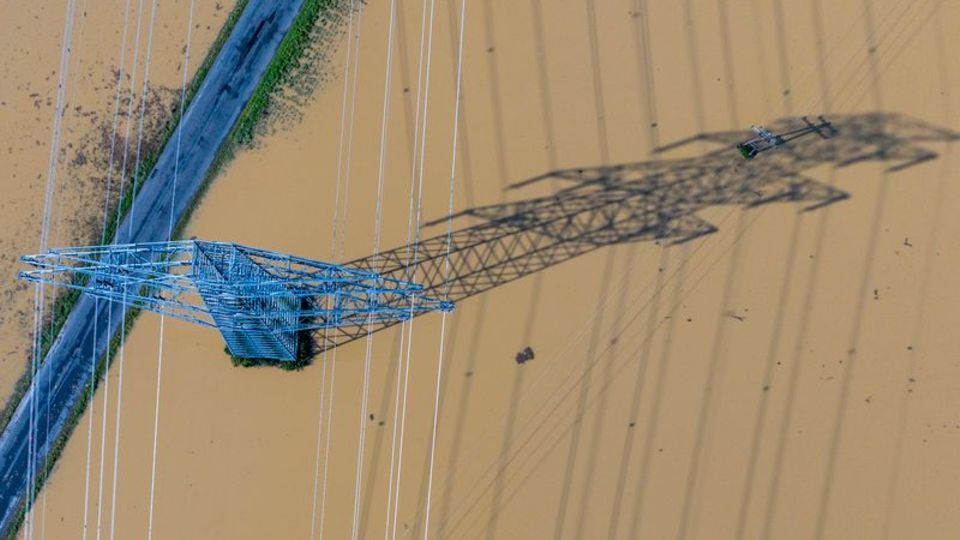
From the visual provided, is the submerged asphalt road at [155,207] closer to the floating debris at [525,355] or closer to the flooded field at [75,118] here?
the flooded field at [75,118]

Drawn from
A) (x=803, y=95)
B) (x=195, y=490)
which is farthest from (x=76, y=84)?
(x=803, y=95)

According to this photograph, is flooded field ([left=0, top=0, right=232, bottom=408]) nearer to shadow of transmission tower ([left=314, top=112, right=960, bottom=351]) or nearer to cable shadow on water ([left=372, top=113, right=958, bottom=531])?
shadow of transmission tower ([left=314, top=112, right=960, bottom=351])

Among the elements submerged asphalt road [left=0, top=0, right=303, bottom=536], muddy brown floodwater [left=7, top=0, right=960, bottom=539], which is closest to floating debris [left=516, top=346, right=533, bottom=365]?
muddy brown floodwater [left=7, top=0, right=960, bottom=539]

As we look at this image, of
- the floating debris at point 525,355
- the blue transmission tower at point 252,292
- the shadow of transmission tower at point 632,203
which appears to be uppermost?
the shadow of transmission tower at point 632,203

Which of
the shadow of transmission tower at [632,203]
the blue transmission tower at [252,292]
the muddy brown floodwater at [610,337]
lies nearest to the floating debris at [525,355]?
the muddy brown floodwater at [610,337]

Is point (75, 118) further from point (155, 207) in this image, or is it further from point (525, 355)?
point (525, 355)

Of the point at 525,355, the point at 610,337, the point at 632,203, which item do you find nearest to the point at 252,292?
the point at 525,355

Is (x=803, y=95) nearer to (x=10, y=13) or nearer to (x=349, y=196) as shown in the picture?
(x=349, y=196)
